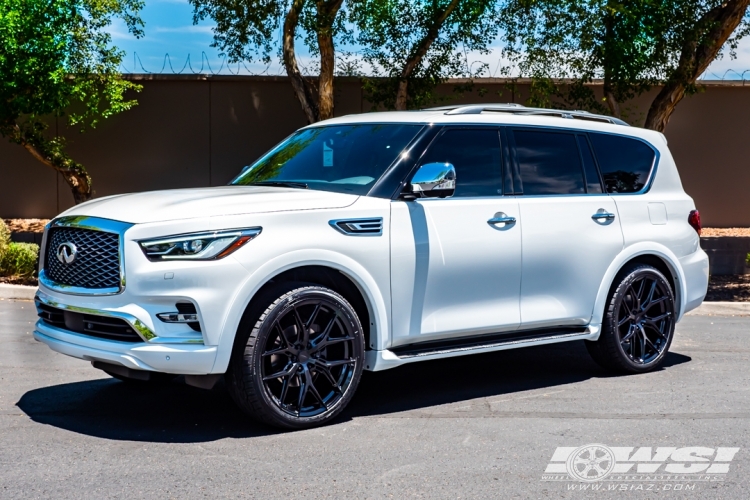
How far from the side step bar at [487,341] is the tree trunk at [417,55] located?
7.92 m

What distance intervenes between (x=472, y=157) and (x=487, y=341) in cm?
128

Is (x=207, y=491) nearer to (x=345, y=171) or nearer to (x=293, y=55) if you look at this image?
(x=345, y=171)

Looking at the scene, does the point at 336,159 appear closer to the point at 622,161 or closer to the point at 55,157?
the point at 622,161

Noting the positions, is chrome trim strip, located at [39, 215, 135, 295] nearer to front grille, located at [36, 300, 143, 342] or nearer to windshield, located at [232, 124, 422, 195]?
front grille, located at [36, 300, 143, 342]

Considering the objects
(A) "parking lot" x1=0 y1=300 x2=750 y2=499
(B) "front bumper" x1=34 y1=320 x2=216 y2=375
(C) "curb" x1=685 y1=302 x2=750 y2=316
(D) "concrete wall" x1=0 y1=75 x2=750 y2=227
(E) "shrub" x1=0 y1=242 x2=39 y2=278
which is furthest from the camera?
(D) "concrete wall" x1=0 y1=75 x2=750 y2=227

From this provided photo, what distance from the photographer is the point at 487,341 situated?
6.46 m

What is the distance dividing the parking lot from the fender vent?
1.20 m

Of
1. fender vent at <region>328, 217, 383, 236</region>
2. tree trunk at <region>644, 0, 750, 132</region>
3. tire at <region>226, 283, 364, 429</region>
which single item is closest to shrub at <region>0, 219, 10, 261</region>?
tire at <region>226, 283, 364, 429</region>

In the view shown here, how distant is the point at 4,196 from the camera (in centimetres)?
1781

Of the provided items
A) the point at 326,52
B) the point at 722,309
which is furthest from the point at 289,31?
the point at 722,309

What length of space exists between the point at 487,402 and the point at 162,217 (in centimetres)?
264

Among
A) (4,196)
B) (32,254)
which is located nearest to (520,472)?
(32,254)

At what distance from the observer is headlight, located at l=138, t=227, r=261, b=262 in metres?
5.20

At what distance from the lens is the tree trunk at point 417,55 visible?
1414 centimetres
